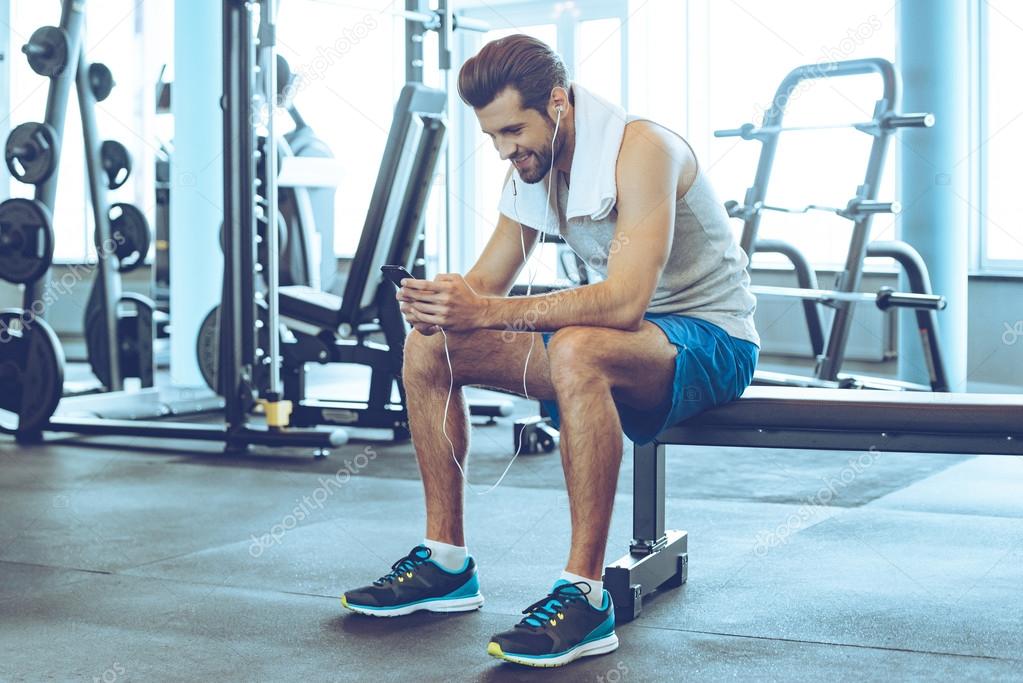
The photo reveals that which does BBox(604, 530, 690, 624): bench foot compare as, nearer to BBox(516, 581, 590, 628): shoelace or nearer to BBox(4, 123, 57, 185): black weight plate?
BBox(516, 581, 590, 628): shoelace

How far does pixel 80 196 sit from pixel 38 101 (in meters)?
0.65

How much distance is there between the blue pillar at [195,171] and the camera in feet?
15.5

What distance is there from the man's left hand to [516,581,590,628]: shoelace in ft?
1.34

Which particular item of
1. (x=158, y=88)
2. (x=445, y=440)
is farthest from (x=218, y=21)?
(x=445, y=440)

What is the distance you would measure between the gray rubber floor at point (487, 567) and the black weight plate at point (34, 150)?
3.09 feet

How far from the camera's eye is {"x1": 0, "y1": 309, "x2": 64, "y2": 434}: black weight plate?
3879 millimetres

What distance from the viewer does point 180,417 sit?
4539mm

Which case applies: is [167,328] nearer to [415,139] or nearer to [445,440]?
[415,139]

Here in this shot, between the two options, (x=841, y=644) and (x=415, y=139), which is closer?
(x=841, y=644)

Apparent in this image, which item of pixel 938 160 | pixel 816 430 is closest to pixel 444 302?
pixel 816 430

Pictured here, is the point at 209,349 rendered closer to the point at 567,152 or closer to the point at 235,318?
the point at 235,318

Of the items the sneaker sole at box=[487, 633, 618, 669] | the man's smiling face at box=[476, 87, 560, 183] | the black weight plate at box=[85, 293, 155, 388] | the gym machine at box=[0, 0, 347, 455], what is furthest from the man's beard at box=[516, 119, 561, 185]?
the black weight plate at box=[85, 293, 155, 388]

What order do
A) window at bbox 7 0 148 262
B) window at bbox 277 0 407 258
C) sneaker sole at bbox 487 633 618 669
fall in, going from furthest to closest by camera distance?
1. window at bbox 277 0 407 258
2. window at bbox 7 0 148 262
3. sneaker sole at bbox 487 633 618 669

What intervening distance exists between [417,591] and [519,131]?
0.74 meters
